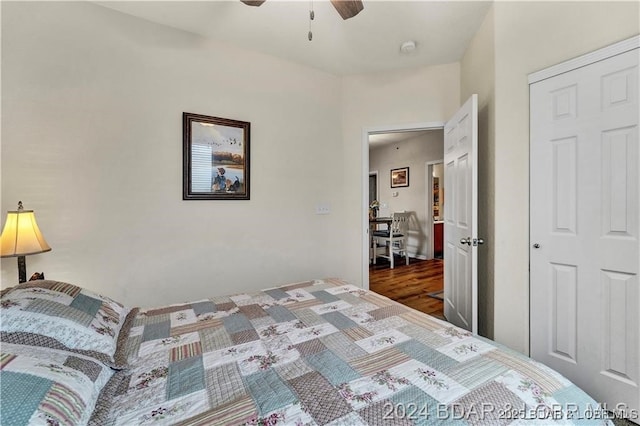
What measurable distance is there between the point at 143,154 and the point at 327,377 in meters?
2.13

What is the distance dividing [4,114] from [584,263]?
3599 mm

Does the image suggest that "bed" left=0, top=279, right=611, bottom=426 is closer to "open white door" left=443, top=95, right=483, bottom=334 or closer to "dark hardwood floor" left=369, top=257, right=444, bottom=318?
"open white door" left=443, top=95, right=483, bottom=334

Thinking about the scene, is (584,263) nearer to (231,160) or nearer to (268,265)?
(268,265)

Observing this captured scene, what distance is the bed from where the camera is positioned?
765 millimetres

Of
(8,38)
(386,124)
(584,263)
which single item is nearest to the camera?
(584,263)

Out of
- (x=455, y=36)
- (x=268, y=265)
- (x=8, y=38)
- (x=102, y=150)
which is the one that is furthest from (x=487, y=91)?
(x=8, y=38)

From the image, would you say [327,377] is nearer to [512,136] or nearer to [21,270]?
[21,270]

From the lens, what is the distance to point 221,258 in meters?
2.60

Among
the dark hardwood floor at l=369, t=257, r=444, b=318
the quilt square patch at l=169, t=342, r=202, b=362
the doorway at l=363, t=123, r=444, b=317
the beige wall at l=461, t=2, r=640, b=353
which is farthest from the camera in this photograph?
the doorway at l=363, t=123, r=444, b=317

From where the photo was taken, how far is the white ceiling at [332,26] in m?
2.13

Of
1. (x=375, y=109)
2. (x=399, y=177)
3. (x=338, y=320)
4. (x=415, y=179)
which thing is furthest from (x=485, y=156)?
(x=399, y=177)

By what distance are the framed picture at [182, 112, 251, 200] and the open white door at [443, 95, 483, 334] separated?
1.85m

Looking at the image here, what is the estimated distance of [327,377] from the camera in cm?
96

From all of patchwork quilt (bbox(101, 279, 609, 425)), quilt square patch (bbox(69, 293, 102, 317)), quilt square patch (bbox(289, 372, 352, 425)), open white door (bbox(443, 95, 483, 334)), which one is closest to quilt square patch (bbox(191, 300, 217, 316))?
patchwork quilt (bbox(101, 279, 609, 425))
